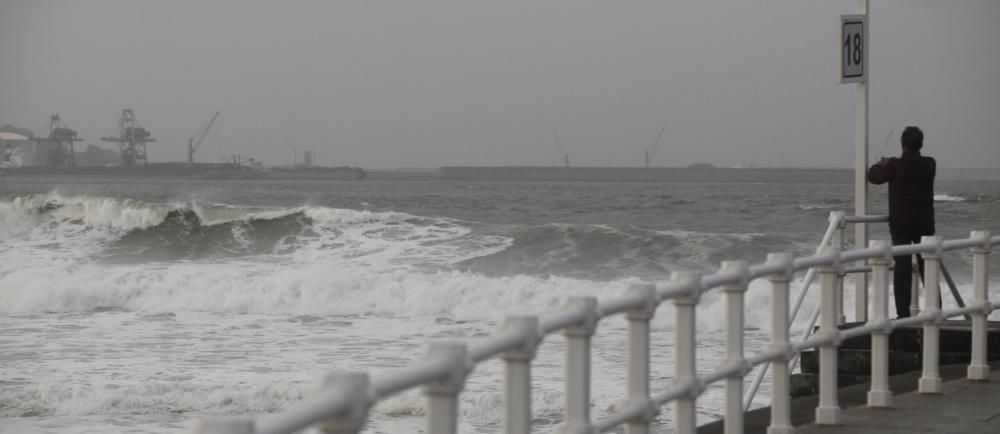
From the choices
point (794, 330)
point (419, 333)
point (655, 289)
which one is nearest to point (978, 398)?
point (655, 289)

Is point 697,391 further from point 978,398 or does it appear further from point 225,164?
point 225,164

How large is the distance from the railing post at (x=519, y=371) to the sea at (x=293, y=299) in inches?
38.7

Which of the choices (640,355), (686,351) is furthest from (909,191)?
(640,355)

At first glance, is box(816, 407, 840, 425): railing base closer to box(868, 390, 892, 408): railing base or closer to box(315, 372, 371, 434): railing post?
box(868, 390, 892, 408): railing base

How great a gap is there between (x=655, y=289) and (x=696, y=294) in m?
0.56

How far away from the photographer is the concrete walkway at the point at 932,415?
744cm

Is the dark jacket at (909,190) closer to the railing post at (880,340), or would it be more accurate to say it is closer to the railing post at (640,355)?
the railing post at (880,340)

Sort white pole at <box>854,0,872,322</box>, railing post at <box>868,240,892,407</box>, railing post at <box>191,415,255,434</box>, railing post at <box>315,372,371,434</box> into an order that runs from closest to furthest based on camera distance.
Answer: railing post at <box>191,415,255,434</box>
railing post at <box>315,372,371,434</box>
railing post at <box>868,240,892,407</box>
white pole at <box>854,0,872,322</box>

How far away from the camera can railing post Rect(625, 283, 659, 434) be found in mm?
5145

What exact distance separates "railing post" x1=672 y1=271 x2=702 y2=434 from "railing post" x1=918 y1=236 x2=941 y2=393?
132 inches

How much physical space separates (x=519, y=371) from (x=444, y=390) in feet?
2.10

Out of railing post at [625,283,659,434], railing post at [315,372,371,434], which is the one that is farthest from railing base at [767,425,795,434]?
railing post at [315,372,371,434]

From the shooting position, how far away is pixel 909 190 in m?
11.6

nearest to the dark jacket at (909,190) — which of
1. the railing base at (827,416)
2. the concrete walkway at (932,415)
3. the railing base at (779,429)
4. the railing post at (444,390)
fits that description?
the concrete walkway at (932,415)
